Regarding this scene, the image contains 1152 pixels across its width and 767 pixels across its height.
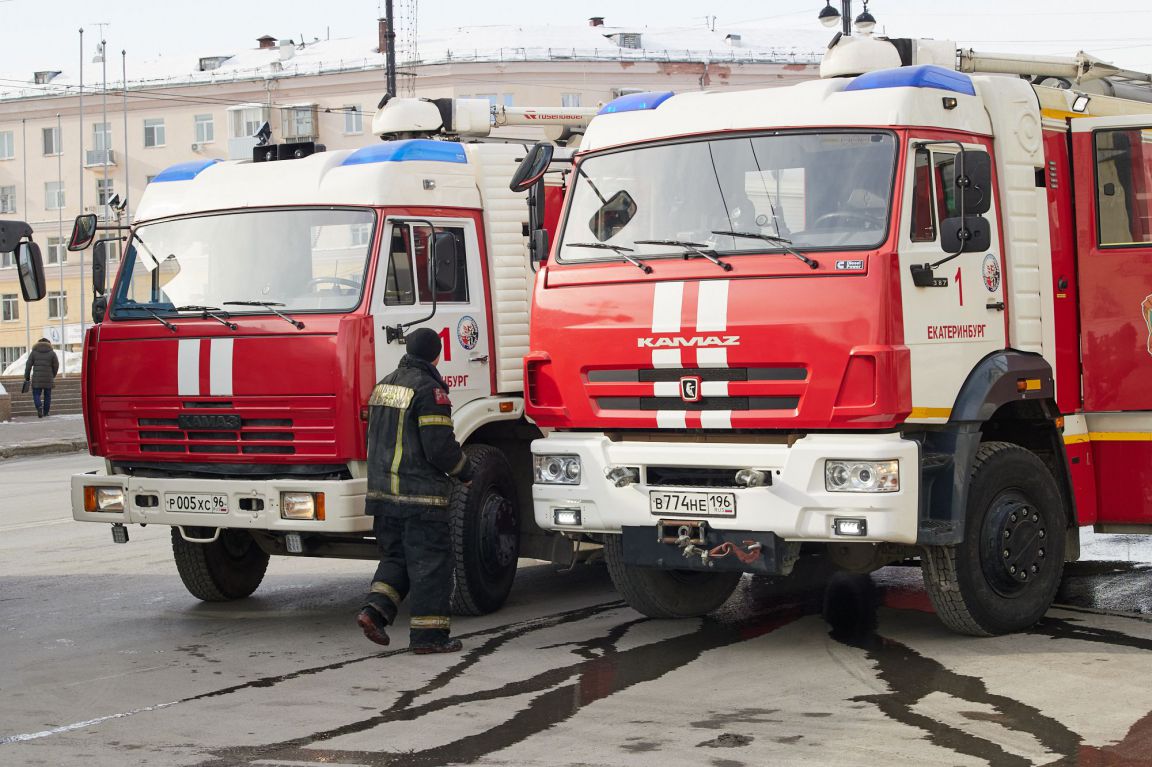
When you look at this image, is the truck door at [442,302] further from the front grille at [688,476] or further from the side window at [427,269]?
the front grille at [688,476]

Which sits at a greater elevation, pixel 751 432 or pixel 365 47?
pixel 365 47

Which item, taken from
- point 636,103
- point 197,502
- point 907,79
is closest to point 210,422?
point 197,502

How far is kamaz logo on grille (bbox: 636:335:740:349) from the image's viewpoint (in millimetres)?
8133

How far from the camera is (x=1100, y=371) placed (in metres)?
9.24

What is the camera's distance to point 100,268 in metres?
10.4

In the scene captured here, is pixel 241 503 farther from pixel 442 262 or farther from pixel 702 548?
pixel 702 548

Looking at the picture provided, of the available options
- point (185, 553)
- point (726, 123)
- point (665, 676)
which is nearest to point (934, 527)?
point (665, 676)

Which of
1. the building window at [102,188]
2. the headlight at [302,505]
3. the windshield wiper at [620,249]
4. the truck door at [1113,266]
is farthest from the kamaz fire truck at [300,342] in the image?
the building window at [102,188]

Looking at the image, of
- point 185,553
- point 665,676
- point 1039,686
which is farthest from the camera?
point 185,553

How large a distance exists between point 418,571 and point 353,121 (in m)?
58.7

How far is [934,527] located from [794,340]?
1140 mm

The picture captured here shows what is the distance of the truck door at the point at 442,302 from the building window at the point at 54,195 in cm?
6583

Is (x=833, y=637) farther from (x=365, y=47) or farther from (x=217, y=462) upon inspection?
(x=365, y=47)

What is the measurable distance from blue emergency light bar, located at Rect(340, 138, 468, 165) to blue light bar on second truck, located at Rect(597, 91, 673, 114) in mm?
1343
